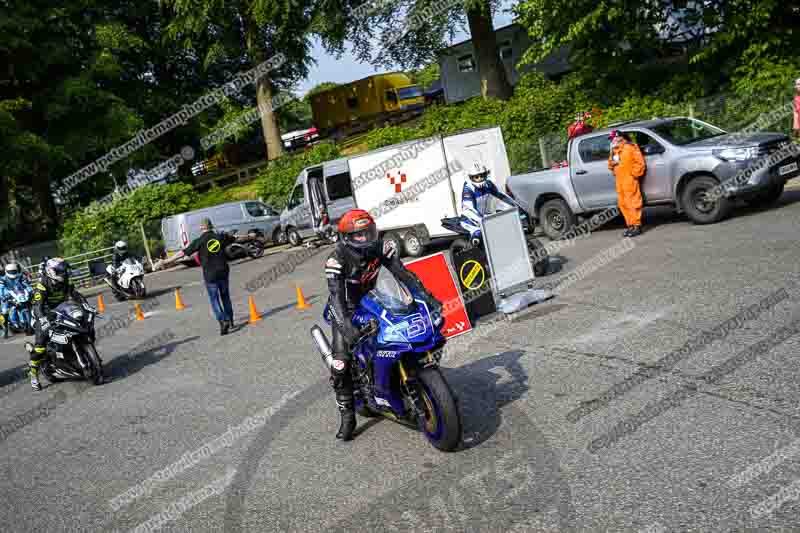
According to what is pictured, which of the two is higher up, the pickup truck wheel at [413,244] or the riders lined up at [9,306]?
the riders lined up at [9,306]

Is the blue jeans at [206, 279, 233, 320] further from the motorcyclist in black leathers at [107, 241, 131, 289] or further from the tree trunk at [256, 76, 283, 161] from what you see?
the tree trunk at [256, 76, 283, 161]

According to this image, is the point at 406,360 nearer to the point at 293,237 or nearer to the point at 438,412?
the point at 438,412

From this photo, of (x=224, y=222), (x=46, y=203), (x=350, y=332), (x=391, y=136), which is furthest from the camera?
(x=46, y=203)

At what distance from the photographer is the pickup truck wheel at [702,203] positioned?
40.7 feet

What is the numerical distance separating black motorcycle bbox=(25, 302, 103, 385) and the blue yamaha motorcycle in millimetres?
5563

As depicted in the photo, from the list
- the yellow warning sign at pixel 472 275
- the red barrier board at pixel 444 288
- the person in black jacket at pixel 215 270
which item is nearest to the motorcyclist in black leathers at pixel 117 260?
the person in black jacket at pixel 215 270

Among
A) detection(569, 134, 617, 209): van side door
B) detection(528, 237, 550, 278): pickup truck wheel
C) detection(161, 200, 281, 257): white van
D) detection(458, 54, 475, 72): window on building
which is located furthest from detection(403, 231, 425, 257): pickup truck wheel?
detection(458, 54, 475, 72): window on building

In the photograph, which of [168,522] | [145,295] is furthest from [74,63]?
[168,522]

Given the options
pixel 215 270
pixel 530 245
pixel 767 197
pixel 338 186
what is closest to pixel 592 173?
pixel 767 197

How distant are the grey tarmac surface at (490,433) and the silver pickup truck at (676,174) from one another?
1.74 m

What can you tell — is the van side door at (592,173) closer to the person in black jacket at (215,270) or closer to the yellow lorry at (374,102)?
the person in black jacket at (215,270)

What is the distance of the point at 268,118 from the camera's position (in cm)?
3822

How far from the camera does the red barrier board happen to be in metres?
8.75

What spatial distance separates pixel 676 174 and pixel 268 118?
94.4 ft
